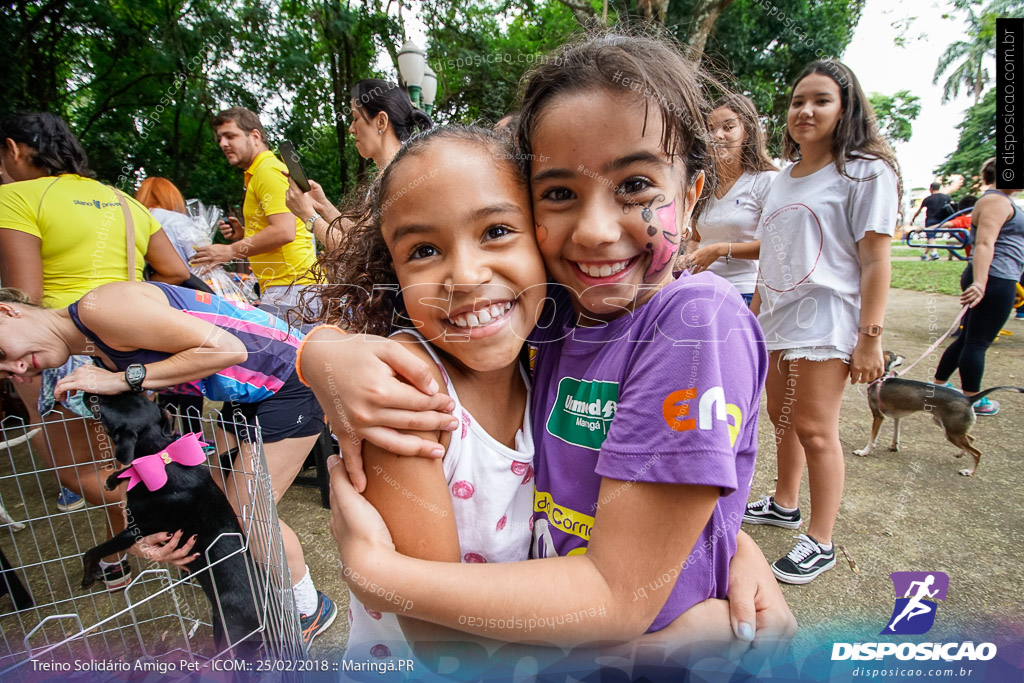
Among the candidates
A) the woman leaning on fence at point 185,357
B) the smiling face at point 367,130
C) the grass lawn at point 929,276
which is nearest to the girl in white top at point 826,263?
the smiling face at point 367,130

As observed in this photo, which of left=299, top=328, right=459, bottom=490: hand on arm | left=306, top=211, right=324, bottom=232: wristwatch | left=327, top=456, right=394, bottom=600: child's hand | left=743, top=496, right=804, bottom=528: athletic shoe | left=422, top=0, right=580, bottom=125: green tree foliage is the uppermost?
left=422, top=0, right=580, bottom=125: green tree foliage

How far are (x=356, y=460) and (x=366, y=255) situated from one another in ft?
1.66

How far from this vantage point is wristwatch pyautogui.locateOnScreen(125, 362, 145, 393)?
168 centimetres

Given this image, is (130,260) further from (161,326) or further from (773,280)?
(773,280)

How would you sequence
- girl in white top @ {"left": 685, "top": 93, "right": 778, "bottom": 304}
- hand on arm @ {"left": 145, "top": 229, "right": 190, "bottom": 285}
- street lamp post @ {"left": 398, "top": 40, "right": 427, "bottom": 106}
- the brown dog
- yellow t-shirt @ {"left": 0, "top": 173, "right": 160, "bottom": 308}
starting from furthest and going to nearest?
street lamp post @ {"left": 398, "top": 40, "right": 427, "bottom": 106}
the brown dog
girl in white top @ {"left": 685, "top": 93, "right": 778, "bottom": 304}
hand on arm @ {"left": 145, "top": 229, "right": 190, "bottom": 285}
yellow t-shirt @ {"left": 0, "top": 173, "right": 160, "bottom": 308}

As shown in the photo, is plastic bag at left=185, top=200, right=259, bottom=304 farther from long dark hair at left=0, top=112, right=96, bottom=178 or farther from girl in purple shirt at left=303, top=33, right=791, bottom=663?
girl in purple shirt at left=303, top=33, right=791, bottom=663

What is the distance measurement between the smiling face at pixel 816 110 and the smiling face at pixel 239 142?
3.14 m

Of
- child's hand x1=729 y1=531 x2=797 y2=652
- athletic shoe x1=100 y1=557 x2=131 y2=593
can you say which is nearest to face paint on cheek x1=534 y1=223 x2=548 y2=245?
child's hand x1=729 y1=531 x2=797 y2=652

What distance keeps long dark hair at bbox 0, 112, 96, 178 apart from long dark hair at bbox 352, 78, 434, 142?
1.41m

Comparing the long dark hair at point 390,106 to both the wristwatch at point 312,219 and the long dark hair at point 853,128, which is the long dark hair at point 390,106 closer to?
the wristwatch at point 312,219

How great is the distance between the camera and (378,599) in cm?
→ 81

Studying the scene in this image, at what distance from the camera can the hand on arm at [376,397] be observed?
828 millimetres

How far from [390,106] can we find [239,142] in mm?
1202

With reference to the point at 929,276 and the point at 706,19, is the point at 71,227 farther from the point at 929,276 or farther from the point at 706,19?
the point at 929,276
